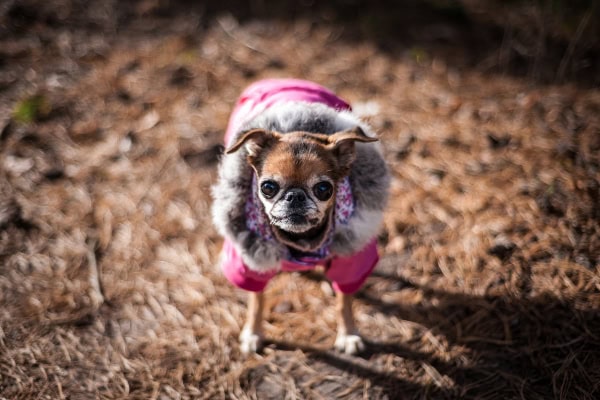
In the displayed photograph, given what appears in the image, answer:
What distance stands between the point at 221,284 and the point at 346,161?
5.21 ft

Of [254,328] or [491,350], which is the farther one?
[254,328]

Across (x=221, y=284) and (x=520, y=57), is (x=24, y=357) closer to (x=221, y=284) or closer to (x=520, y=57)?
(x=221, y=284)

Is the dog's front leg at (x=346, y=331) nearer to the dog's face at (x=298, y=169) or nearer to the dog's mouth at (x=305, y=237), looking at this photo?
the dog's mouth at (x=305, y=237)

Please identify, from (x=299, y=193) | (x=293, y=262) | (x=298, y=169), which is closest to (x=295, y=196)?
(x=299, y=193)

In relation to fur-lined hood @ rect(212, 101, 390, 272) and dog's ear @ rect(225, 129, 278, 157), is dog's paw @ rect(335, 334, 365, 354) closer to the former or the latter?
fur-lined hood @ rect(212, 101, 390, 272)

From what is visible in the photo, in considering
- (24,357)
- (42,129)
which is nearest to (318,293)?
(24,357)

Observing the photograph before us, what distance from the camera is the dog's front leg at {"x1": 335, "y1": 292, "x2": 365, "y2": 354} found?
9.84ft

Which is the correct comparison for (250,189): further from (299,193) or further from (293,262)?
(293,262)

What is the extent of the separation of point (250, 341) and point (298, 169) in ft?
4.60

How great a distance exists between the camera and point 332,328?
321cm

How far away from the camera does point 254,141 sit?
2459 millimetres

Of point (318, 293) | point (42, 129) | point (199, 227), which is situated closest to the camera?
point (318, 293)

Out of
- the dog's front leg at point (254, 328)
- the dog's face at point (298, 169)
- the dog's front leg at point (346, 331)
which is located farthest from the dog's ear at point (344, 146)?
the dog's front leg at point (254, 328)

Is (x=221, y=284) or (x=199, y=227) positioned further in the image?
(x=199, y=227)
